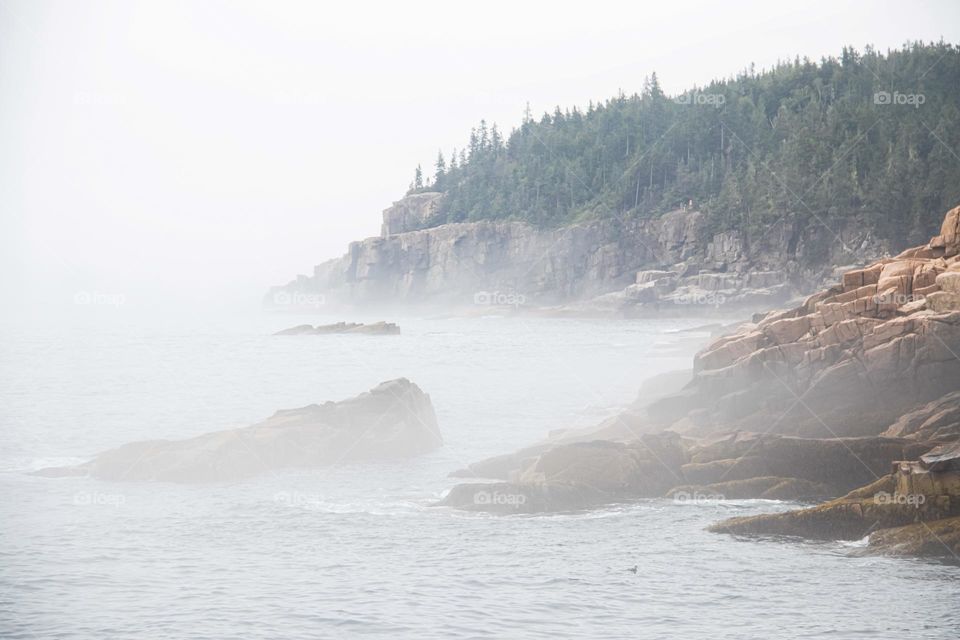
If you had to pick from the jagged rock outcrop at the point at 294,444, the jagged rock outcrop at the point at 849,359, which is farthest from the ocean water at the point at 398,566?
the jagged rock outcrop at the point at 849,359

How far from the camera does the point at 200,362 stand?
10100cm

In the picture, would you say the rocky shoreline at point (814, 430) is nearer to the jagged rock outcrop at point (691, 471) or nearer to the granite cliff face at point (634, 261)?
the jagged rock outcrop at point (691, 471)

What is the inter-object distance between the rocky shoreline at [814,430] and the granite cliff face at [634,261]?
93750 millimetres

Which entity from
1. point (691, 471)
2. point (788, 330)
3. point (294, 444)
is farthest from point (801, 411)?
point (294, 444)

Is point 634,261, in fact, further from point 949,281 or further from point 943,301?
point 943,301

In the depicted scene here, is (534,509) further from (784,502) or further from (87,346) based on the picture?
(87,346)

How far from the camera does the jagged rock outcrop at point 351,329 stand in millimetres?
129875

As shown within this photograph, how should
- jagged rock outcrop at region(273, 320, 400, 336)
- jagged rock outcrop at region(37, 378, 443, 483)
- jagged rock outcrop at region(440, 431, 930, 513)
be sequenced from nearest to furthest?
jagged rock outcrop at region(440, 431, 930, 513) → jagged rock outcrop at region(37, 378, 443, 483) → jagged rock outcrop at region(273, 320, 400, 336)

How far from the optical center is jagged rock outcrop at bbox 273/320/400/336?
129875 millimetres

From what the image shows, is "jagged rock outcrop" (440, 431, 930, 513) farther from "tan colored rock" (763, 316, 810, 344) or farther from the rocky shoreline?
"tan colored rock" (763, 316, 810, 344)

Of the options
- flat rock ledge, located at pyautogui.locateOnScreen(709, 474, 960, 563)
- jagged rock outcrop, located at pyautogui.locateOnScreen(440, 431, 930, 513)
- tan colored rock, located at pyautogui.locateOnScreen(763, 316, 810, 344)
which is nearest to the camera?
flat rock ledge, located at pyautogui.locateOnScreen(709, 474, 960, 563)

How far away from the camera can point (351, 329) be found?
451 ft

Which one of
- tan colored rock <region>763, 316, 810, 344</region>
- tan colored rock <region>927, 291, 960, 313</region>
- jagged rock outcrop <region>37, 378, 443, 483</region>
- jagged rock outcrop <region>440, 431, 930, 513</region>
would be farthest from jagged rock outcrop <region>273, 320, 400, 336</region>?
tan colored rock <region>927, 291, 960, 313</region>

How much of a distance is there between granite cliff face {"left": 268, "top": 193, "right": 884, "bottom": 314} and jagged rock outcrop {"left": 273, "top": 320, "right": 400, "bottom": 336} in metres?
37.9
